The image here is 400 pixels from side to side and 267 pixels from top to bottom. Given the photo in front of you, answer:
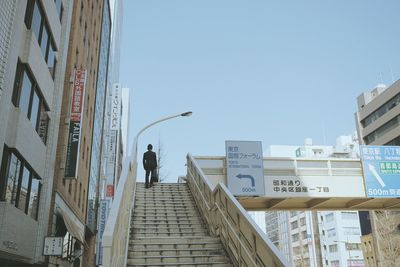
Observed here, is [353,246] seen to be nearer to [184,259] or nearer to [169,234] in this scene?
[169,234]

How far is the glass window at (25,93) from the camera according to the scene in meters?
14.1

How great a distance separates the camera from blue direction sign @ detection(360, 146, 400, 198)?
19.2 meters

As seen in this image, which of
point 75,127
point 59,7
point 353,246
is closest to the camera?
point 59,7

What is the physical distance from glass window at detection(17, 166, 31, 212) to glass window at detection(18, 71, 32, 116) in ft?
6.81

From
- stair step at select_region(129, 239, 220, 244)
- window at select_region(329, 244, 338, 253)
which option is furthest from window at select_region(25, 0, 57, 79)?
window at select_region(329, 244, 338, 253)

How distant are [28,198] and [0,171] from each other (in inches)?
130

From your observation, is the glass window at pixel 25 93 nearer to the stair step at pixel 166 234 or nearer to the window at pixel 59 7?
the window at pixel 59 7

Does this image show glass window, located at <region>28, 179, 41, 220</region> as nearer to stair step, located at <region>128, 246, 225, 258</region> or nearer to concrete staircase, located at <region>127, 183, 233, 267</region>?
concrete staircase, located at <region>127, 183, 233, 267</region>

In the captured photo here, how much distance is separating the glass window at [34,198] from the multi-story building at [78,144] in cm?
142

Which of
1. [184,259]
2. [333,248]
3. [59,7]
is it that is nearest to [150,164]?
[184,259]

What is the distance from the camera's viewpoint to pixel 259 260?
655 centimetres

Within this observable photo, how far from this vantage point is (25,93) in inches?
570

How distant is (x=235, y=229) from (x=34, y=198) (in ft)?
35.0

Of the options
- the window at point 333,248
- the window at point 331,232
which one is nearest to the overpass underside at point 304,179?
the window at point 331,232
